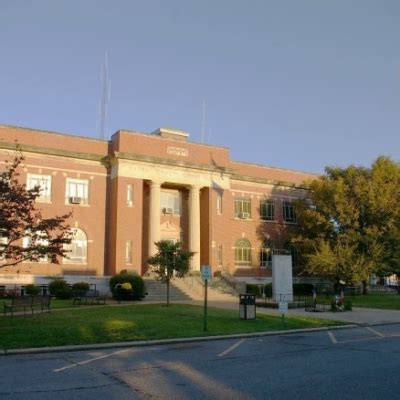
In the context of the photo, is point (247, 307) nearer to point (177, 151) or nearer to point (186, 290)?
point (186, 290)

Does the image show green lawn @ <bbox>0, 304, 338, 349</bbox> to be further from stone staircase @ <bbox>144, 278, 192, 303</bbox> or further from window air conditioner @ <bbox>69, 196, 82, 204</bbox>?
window air conditioner @ <bbox>69, 196, 82, 204</bbox>

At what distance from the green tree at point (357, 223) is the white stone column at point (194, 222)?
8618 millimetres

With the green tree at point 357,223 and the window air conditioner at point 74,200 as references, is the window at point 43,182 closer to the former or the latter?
the window air conditioner at point 74,200

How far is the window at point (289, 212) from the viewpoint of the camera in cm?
5081

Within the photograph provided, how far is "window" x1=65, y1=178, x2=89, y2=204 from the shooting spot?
127ft

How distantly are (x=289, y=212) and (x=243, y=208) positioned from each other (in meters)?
5.86

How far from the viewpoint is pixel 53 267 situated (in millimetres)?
37000

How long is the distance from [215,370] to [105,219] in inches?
1195

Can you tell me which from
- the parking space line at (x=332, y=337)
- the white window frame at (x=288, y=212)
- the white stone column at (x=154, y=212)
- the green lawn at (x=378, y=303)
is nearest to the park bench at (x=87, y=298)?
the white stone column at (x=154, y=212)

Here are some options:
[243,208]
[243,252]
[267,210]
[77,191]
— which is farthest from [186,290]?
[267,210]

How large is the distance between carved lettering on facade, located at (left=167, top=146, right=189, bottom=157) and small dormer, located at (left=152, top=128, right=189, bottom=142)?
0.87 m

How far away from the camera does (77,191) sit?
39219 mm

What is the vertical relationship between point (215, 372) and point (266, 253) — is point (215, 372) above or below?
below

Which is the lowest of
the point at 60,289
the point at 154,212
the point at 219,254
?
the point at 60,289
